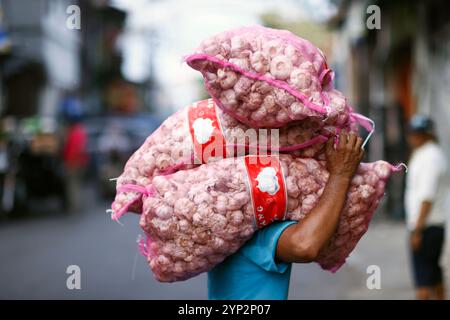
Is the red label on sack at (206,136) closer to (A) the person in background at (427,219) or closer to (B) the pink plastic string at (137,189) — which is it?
(B) the pink plastic string at (137,189)

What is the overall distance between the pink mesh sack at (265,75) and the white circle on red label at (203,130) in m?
0.10

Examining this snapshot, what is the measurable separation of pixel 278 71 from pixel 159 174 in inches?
21.5

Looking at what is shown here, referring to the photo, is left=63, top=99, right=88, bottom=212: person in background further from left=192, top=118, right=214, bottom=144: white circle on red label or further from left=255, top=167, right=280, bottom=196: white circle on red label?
left=255, top=167, right=280, bottom=196: white circle on red label

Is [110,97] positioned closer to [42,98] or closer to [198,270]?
[42,98]

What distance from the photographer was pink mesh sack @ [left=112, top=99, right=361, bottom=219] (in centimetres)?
255

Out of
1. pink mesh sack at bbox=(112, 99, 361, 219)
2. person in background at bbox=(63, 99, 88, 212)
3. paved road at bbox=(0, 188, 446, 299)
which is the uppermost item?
pink mesh sack at bbox=(112, 99, 361, 219)

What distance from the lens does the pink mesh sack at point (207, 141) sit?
2.55 metres

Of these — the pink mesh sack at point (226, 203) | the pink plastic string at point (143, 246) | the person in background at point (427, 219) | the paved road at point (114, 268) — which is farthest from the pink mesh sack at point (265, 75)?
the paved road at point (114, 268)

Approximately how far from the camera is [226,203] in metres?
2.49

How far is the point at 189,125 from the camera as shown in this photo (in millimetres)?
2598

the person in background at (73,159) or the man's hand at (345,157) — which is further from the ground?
the man's hand at (345,157)

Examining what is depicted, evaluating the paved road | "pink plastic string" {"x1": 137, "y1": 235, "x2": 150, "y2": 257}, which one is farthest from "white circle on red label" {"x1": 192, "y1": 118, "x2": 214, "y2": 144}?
the paved road

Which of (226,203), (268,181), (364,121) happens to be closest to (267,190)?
(268,181)

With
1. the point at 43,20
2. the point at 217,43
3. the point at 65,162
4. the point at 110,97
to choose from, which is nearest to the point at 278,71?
the point at 217,43
